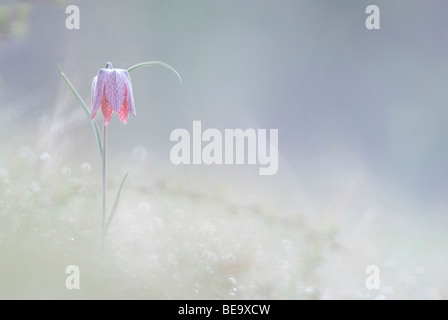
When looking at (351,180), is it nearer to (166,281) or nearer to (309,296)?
(309,296)

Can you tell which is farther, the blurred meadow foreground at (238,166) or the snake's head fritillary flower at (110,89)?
the blurred meadow foreground at (238,166)

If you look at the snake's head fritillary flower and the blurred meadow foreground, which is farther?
the blurred meadow foreground

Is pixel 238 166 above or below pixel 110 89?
below

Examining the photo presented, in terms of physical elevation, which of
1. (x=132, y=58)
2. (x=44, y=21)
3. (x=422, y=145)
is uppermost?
(x=44, y=21)

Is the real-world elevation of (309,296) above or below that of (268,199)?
below

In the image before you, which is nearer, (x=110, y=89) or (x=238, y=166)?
(x=110, y=89)

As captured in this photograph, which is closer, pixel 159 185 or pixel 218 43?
pixel 159 185
